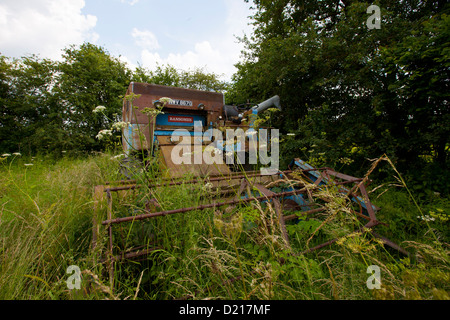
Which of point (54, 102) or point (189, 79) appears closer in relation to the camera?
point (54, 102)

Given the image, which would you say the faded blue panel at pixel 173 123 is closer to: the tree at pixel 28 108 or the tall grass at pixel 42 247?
the tall grass at pixel 42 247

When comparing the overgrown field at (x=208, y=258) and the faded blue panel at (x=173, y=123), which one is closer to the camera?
the overgrown field at (x=208, y=258)

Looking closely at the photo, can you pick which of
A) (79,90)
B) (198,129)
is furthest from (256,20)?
(79,90)

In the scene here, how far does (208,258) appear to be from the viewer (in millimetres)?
1594

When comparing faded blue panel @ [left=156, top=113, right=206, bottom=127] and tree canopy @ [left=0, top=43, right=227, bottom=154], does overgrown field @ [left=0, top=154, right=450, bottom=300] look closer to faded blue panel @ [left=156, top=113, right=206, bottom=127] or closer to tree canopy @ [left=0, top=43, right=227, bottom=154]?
faded blue panel @ [left=156, top=113, right=206, bottom=127]

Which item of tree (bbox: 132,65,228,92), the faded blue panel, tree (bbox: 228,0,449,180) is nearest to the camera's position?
tree (bbox: 228,0,449,180)

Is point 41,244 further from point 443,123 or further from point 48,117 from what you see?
point 48,117

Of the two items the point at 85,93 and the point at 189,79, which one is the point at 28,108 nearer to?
the point at 85,93

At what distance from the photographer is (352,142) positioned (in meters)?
4.09

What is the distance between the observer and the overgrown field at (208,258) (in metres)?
1.20

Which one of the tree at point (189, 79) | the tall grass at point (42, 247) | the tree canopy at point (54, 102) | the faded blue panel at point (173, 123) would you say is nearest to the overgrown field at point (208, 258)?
the tall grass at point (42, 247)

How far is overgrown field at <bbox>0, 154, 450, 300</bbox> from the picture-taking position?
1.20 metres

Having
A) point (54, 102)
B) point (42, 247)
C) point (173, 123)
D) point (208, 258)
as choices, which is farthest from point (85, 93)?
point (208, 258)

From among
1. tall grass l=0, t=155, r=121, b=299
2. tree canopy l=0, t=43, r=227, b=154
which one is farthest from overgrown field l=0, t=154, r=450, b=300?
tree canopy l=0, t=43, r=227, b=154
